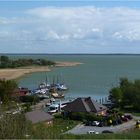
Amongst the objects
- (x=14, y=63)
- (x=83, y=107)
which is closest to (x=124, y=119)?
(x=83, y=107)

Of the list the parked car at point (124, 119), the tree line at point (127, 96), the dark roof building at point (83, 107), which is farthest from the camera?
the tree line at point (127, 96)

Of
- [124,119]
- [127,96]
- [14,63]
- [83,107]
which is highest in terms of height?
[14,63]

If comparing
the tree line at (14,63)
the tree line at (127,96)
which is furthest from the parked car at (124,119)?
the tree line at (14,63)

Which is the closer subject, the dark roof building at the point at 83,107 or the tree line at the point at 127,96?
the dark roof building at the point at 83,107

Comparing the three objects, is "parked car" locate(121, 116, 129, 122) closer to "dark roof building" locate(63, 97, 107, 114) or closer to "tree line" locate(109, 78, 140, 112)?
"dark roof building" locate(63, 97, 107, 114)

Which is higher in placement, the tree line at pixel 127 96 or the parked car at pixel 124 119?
the tree line at pixel 127 96

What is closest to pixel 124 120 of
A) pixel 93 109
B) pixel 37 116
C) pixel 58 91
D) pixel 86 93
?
pixel 93 109

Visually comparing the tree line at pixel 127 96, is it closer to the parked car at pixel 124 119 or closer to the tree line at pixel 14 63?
the parked car at pixel 124 119

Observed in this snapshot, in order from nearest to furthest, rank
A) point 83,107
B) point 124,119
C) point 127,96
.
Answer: point 124,119
point 83,107
point 127,96

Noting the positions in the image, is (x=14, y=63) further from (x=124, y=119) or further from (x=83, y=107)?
(x=124, y=119)

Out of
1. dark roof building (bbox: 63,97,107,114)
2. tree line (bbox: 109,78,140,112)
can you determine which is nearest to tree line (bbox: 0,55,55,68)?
tree line (bbox: 109,78,140,112)

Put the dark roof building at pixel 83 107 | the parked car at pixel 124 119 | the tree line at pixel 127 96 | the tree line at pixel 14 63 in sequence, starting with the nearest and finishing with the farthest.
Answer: the parked car at pixel 124 119, the dark roof building at pixel 83 107, the tree line at pixel 127 96, the tree line at pixel 14 63
